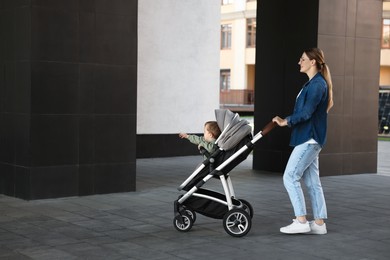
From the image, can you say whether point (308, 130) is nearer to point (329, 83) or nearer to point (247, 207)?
point (329, 83)

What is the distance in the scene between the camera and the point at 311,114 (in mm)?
6691

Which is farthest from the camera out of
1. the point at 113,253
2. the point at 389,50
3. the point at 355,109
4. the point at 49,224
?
the point at 389,50

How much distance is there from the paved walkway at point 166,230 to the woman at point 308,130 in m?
0.19

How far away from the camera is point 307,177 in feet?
23.1

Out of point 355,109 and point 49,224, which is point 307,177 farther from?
point 355,109

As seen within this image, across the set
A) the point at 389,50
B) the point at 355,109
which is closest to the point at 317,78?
the point at 355,109

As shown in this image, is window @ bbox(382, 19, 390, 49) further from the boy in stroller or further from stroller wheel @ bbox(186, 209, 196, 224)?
stroller wheel @ bbox(186, 209, 196, 224)

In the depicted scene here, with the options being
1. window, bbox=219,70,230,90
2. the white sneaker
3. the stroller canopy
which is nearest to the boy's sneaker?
the white sneaker

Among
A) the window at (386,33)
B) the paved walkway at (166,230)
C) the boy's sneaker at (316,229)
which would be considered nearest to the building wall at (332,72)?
the paved walkway at (166,230)

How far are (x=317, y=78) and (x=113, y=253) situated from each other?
8.87ft

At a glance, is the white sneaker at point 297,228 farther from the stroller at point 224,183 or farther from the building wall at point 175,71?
the building wall at point 175,71

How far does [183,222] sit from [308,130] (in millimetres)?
1597

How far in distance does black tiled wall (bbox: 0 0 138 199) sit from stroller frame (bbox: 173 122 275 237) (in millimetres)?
2682

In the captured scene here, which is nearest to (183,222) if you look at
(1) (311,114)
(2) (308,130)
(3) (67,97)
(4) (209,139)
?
(4) (209,139)
